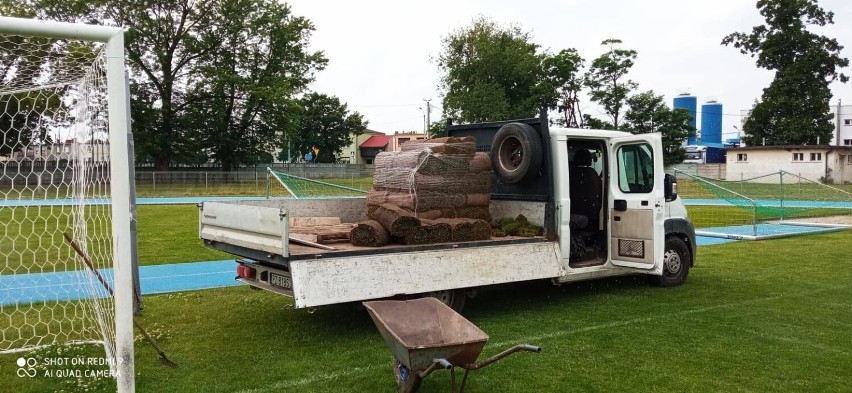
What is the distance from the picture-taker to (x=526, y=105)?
50.5 meters

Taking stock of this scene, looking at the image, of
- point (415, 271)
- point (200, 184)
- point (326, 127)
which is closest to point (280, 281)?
point (415, 271)

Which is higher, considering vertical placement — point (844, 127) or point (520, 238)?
point (844, 127)

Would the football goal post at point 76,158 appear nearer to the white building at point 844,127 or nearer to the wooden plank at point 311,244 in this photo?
the wooden plank at point 311,244

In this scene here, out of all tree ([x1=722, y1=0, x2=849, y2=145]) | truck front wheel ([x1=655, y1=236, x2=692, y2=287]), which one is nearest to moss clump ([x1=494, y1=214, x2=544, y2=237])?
truck front wheel ([x1=655, y1=236, x2=692, y2=287])

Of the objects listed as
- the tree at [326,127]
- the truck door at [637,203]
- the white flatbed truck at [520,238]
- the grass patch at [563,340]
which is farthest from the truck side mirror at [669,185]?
the tree at [326,127]

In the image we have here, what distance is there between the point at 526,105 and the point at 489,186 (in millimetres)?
43455

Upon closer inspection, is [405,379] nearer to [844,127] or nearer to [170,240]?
[170,240]

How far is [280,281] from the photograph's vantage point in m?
6.45

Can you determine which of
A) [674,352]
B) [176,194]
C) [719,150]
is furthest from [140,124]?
[719,150]

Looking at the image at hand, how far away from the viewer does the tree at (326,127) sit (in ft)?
248

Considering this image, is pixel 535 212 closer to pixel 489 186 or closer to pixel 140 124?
pixel 489 186

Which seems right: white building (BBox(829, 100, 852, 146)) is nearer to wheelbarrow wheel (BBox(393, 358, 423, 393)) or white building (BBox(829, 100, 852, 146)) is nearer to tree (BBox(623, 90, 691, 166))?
tree (BBox(623, 90, 691, 166))

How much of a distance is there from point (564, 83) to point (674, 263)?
40.6m

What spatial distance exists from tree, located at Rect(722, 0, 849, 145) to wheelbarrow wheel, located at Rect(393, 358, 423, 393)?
185 ft
